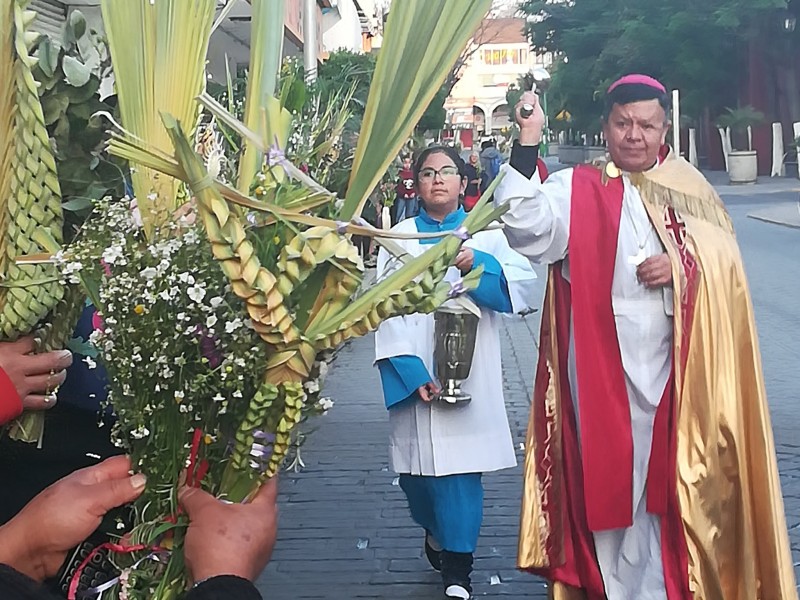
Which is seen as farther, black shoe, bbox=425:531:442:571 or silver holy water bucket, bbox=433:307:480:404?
black shoe, bbox=425:531:442:571

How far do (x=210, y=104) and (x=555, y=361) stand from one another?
2427mm

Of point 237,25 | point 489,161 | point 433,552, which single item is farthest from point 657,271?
point 489,161

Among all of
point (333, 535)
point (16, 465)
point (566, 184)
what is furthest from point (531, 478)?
point (16, 465)

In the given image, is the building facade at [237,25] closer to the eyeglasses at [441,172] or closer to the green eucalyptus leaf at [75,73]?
the green eucalyptus leaf at [75,73]

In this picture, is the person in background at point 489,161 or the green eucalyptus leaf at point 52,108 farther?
the person in background at point 489,161

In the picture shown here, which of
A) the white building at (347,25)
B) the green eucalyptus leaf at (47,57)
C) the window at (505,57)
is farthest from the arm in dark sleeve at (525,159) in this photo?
the window at (505,57)

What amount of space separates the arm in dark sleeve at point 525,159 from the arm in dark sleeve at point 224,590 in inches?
85.4

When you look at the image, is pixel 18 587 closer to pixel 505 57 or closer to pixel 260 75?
pixel 260 75

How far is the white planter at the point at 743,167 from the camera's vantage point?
33.5m

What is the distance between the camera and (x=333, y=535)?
17.3ft

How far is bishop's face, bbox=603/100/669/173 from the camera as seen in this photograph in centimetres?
347

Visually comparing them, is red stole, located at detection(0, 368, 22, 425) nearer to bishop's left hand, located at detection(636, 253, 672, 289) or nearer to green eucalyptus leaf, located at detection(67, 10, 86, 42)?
green eucalyptus leaf, located at detection(67, 10, 86, 42)

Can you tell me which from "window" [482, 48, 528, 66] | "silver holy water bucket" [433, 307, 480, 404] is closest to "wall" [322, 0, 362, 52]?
"silver holy water bucket" [433, 307, 480, 404]

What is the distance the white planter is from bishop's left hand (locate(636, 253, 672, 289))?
3181 cm
